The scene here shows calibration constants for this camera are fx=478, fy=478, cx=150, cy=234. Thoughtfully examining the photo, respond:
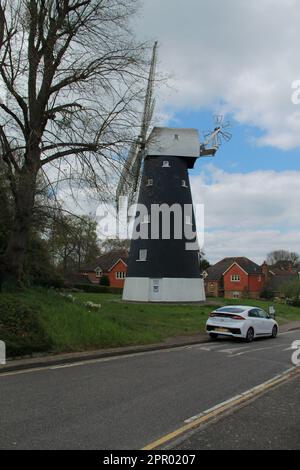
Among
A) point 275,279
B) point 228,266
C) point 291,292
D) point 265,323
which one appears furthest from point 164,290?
point 275,279

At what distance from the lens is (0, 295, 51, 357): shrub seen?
11902mm

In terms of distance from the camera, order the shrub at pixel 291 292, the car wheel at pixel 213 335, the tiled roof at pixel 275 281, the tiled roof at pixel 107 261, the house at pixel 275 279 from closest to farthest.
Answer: the car wheel at pixel 213 335 → the shrub at pixel 291 292 → the house at pixel 275 279 → the tiled roof at pixel 107 261 → the tiled roof at pixel 275 281

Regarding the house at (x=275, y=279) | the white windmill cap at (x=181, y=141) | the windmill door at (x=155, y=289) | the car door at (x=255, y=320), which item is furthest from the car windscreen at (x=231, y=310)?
the house at (x=275, y=279)

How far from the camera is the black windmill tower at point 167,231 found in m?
39.8

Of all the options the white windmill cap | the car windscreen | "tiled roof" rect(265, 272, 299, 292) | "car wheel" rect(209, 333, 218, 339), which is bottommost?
"car wheel" rect(209, 333, 218, 339)

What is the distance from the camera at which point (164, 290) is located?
39562 millimetres

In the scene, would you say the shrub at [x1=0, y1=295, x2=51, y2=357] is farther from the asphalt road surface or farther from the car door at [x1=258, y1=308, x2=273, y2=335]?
the car door at [x1=258, y1=308, x2=273, y2=335]

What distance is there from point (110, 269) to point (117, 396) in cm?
7400

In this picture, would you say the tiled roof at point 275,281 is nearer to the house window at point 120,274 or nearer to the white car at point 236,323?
the house window at point 120,274

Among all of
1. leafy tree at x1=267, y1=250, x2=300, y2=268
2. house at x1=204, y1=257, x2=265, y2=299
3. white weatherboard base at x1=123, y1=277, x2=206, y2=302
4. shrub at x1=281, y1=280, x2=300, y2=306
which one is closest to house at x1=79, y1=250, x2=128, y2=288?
house at x1=204, y1=257, x2=265, y2=299

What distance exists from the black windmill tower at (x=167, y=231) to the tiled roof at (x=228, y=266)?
1869 inches

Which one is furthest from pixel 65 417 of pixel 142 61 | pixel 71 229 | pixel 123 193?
pixel 142 61

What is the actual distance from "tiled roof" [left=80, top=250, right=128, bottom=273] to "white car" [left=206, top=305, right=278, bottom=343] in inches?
2363

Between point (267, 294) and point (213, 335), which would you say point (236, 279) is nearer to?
point (267, 294)
